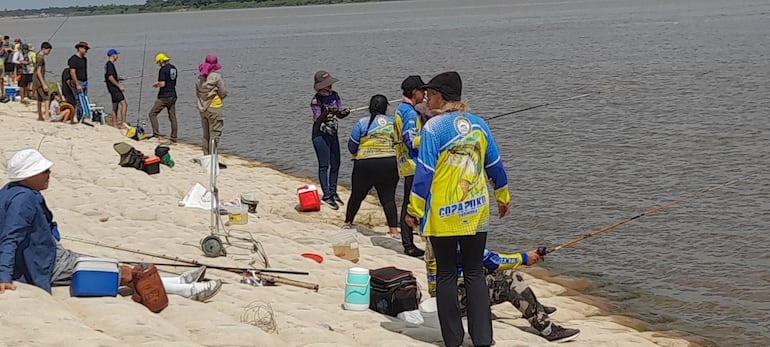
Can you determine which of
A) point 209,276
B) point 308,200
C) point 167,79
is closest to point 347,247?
point 209,276

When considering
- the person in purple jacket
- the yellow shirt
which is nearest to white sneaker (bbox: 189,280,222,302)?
the person in purple jacket

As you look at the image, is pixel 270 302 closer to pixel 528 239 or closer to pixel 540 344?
pixel 540 344

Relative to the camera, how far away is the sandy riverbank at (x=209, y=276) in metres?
5.90

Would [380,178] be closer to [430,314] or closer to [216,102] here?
[430,314]

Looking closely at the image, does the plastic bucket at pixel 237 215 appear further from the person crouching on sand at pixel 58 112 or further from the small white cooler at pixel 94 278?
the person crouching on sand at pixel 58 112

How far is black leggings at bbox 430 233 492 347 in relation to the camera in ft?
20.6

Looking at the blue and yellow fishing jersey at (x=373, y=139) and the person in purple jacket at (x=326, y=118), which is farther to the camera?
the person in purple jacket at (x=326, y=118)

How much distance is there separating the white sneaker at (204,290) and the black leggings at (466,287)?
6.14 ft

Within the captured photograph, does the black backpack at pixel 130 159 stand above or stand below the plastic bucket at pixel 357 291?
above

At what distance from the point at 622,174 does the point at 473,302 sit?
10.1m

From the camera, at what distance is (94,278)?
648 cm

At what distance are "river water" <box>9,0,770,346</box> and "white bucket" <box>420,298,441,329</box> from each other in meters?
2.86

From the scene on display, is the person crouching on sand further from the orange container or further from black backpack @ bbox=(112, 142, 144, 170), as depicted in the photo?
the orange container

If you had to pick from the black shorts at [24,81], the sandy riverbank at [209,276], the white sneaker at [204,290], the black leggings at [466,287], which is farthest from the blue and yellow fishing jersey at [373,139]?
the black shorts at [24,81]
